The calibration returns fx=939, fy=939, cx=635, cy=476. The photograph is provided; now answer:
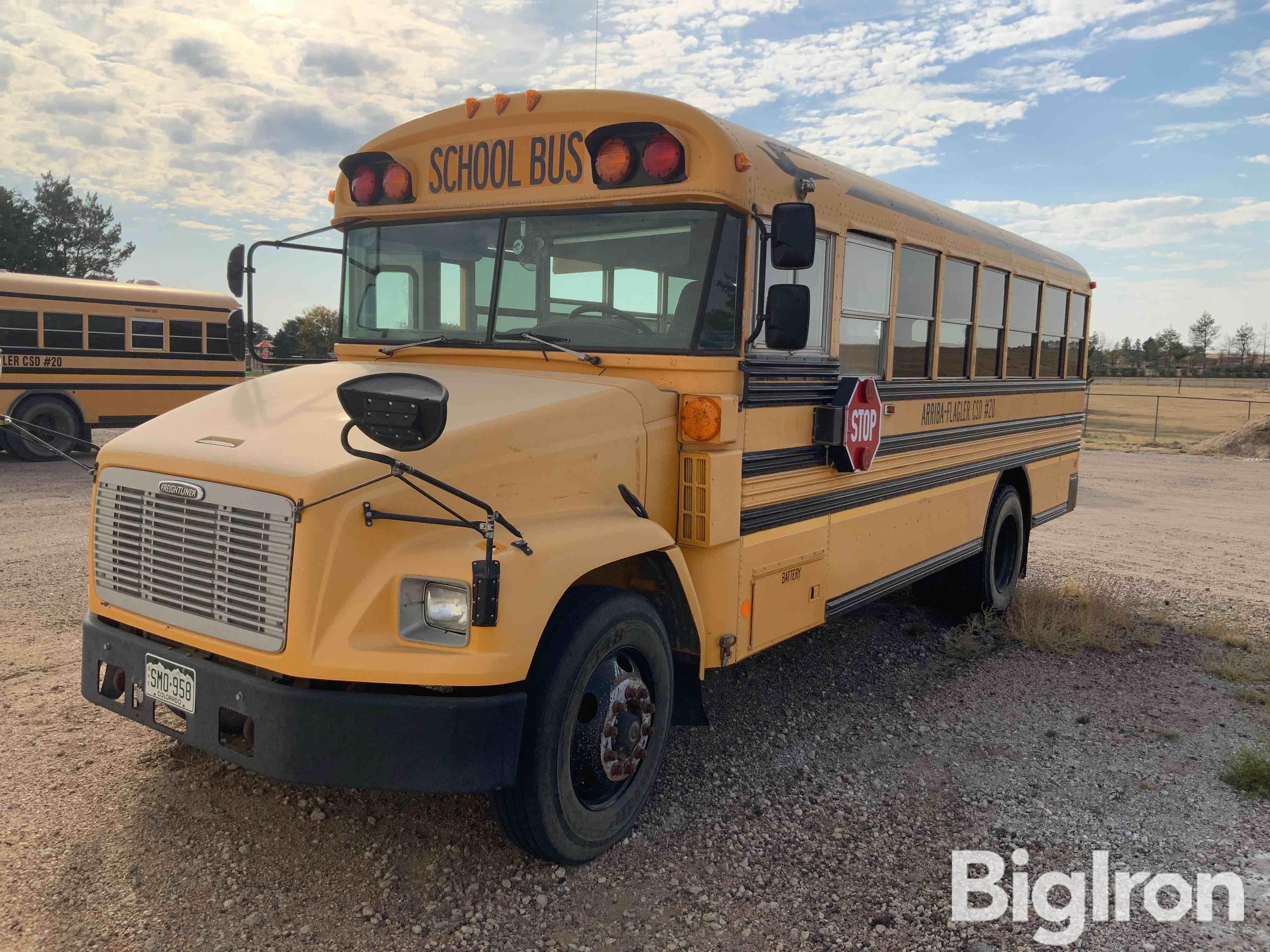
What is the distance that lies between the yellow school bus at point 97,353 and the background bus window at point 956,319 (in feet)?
30.1

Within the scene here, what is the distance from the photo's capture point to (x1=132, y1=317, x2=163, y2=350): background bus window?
13406mm

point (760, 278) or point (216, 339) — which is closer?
point (760, 278)

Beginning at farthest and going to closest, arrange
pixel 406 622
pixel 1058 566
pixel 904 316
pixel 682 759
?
pixel 1058 566 < pixel 904 316 < pixel 682 759 < pixel 406 622

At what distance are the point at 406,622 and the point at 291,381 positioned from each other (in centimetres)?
137

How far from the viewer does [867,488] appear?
4.62 meters

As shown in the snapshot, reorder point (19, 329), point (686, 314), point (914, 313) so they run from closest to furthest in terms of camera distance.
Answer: point (686, 314), point (914, 313), point (19, 329)

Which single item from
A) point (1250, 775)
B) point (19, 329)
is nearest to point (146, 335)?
point (19, 329)

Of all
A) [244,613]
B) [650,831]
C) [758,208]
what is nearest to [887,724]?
[650,831]

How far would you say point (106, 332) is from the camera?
13133mm

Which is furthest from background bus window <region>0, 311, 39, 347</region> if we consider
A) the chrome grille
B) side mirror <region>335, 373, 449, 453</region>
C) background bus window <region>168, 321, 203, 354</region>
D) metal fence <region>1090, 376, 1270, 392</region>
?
metal fence <region>1090, 376, 1270, 392</region>

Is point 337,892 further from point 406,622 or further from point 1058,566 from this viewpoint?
point 1058,566

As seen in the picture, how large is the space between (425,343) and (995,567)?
15.1 ft

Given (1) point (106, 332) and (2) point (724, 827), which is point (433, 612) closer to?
(2) point (724, 827)

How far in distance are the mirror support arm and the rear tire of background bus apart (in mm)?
3478
